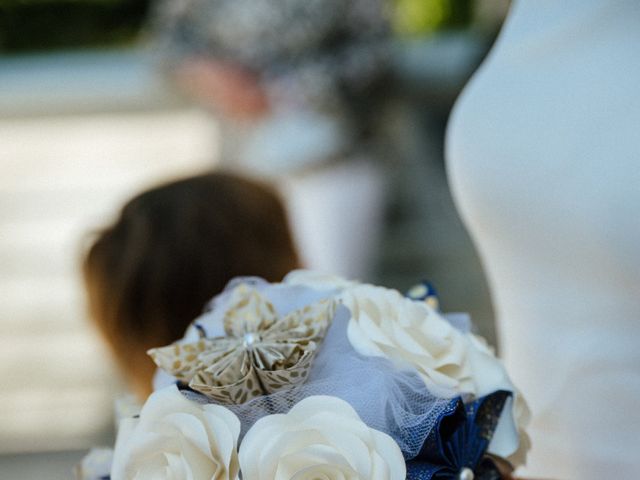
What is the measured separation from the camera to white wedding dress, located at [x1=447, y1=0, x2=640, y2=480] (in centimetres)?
112

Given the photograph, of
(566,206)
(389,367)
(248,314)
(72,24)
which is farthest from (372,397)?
(72,24)

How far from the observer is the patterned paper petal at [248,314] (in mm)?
977

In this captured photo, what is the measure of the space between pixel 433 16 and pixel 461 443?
24.8 ft

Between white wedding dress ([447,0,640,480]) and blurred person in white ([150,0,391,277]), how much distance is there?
2221 millimetres

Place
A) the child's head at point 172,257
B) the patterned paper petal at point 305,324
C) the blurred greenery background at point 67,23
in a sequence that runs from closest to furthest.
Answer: the patterned paper petal at point 305,324 < the child's head at point 172,257 < the blurred greenery background at point 67,23

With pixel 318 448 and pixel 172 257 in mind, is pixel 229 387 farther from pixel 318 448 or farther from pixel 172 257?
pixel 172 257

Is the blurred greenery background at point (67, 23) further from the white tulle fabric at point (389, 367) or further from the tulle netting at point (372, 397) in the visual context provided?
the tulle netting at point (372, 397)

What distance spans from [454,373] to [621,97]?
1.31 ft

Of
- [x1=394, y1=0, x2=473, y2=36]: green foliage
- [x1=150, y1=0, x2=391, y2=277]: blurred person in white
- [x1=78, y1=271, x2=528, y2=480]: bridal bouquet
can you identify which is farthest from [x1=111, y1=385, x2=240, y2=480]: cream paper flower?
[x1=394, y1=0, x2=473, y2=36]: green foliage

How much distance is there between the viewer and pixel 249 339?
3.07ft

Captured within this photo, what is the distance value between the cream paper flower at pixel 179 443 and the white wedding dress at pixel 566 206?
516 millimetres

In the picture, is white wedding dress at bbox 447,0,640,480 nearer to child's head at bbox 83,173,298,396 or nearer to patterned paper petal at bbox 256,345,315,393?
patterned paper petal at bbox 256,345,315,393

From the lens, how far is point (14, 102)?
8.12 meters

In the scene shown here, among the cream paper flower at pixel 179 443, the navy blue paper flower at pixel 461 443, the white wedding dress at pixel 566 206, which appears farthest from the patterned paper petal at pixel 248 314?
the white wedding dress at pixel 566 206
